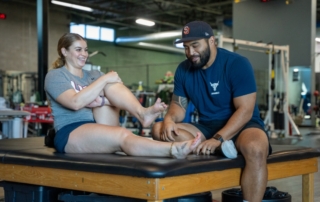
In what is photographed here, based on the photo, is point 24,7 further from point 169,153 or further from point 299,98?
point 169,153

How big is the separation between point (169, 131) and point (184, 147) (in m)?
0.54

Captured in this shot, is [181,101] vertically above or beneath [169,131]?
above

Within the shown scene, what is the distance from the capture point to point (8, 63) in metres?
14.4

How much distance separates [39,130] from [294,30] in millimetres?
7121

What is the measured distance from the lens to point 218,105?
113 inches

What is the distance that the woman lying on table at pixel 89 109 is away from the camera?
2.40 metres

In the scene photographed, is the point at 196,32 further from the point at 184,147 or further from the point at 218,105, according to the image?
the point at 184,147

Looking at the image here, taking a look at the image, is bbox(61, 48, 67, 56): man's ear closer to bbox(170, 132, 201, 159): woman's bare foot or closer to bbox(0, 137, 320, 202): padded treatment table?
bbox(0, 137, 320, 202): padded treatment table

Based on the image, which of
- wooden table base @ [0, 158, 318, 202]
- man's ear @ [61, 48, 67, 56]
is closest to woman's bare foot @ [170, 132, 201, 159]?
wooden table base @ [0, 158, 318, 202]

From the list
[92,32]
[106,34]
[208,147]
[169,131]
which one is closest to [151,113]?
[169,131]

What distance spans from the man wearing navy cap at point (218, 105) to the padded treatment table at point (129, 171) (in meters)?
0.11

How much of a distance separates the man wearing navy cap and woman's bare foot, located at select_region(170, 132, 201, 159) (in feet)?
0.80

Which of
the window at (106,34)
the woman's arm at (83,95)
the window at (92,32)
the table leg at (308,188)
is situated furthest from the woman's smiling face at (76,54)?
the window at (106,34)

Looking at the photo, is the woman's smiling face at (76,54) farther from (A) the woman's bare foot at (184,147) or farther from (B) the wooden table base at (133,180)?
(A) the woman's bare foot at (184,147)
